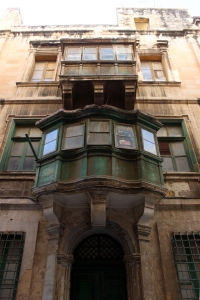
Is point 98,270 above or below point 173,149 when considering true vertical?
below

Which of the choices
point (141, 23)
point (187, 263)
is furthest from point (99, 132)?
point (141, 23)

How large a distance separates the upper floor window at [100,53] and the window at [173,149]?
11.0 feet

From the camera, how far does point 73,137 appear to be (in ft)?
23.1

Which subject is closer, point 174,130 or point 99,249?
point 99,249

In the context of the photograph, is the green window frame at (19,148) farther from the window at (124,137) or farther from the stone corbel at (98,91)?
the window at (124,137)

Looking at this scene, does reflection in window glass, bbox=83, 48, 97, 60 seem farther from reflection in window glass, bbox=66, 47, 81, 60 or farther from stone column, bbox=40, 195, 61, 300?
stone column, bbox=40, 195, 61, 300

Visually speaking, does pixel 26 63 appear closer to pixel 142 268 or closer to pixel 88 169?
pixel 88 169

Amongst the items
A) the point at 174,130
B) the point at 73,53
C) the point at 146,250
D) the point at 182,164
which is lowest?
the point at 146,250

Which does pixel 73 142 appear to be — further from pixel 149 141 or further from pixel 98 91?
pixel 98 91

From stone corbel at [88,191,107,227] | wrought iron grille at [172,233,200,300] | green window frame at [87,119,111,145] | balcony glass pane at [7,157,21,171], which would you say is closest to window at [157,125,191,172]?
wrought iron grille at [172,233,200,300]

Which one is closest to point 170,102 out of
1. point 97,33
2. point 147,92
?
point 147,92

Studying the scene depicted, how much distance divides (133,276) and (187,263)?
145 cm

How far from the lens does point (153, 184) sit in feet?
20.2

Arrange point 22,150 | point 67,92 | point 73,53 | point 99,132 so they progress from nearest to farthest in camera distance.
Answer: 1. point 99,132
2. point 22,150
3. point 67,92
4. point 73,53
